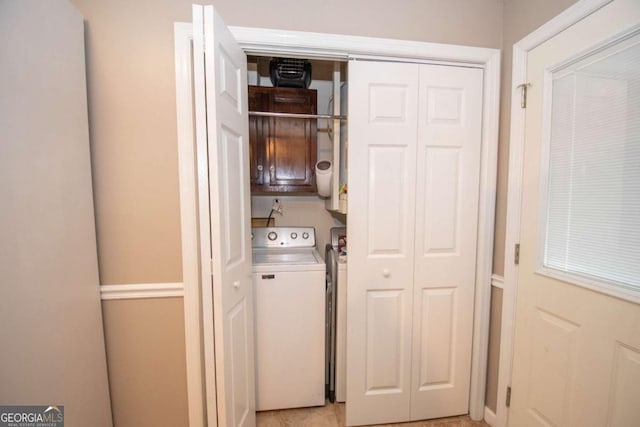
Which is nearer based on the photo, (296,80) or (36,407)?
(36,407)

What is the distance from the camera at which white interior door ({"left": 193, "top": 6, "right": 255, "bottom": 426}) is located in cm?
91

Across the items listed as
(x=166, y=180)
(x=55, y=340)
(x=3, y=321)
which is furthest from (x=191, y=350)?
(x=166, y=180)

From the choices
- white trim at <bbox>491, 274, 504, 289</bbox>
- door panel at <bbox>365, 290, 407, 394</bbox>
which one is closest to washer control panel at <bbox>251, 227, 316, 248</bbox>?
door panel at <bbox>365, 290, 407, 394</bbox>

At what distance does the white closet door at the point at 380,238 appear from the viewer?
4.42 ft

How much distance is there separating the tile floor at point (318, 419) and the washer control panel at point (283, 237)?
3.58ft

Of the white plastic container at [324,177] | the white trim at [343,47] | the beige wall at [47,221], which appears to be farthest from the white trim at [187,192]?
the white plastic container at [324,177]

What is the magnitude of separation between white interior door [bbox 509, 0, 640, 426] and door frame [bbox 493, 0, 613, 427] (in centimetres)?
3

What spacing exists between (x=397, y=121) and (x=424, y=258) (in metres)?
0.80

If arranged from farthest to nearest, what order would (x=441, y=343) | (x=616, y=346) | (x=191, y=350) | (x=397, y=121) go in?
(x=441, y=343)
(x=397, y=121)
(x=191, y=350)
(x=616, y=346)

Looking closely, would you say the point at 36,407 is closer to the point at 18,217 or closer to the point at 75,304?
the point at 75,304

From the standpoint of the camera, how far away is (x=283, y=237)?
1.95 metres

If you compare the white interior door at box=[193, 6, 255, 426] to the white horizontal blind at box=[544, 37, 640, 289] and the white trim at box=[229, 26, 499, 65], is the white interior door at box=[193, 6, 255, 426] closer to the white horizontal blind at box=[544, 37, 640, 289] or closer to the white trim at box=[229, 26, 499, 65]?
the white trim at box=[229, 26, 499, 65]

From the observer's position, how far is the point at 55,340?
37.0 inches

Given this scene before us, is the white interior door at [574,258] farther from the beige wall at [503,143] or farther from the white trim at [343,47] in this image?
the white trim at [343,47]
